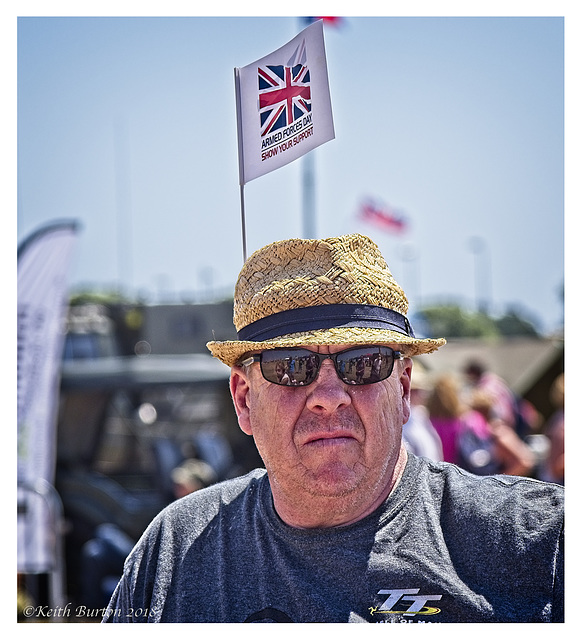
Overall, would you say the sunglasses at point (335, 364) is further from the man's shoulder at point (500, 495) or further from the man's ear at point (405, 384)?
the man's shoulder at point (500, 495)

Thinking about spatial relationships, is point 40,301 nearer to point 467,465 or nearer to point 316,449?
point 467,465

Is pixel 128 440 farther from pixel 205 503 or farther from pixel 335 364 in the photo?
pixel 335 364

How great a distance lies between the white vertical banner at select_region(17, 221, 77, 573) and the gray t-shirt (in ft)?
6.66

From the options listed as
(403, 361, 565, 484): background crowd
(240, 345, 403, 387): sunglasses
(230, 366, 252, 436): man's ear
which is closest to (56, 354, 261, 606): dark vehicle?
(403, 361, 565, 484): background crowd

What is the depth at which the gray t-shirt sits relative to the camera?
1.71 m

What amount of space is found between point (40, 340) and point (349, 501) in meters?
3.00

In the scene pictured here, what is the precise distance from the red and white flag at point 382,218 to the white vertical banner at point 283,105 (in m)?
3.60

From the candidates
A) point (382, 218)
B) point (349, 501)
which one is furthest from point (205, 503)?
point (382, 218)

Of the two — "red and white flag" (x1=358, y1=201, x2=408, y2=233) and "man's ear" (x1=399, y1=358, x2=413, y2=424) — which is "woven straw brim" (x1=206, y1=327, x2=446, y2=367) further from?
"red and white flag" (x1=358, y1=201, x2=408, y2=233)

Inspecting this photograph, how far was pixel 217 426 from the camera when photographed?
7.27m

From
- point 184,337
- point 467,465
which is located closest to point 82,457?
point 184,337

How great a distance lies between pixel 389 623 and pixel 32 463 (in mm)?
2948

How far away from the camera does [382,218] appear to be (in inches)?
246
